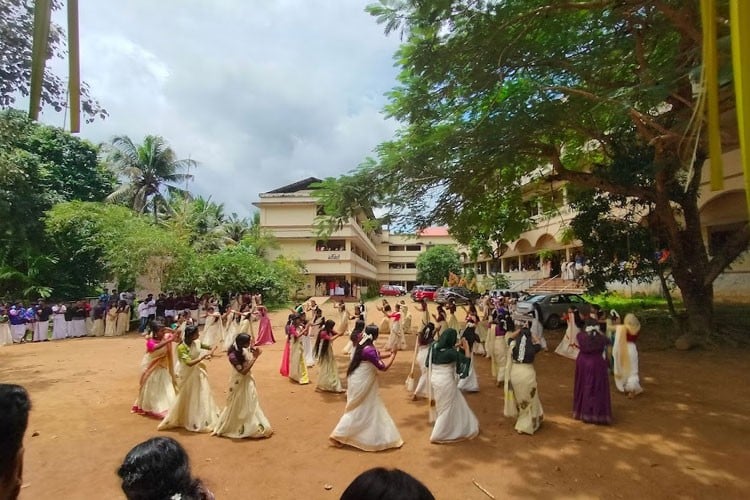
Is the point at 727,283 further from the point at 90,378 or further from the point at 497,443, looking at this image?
the point at 90,378

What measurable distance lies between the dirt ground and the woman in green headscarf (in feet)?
0.67

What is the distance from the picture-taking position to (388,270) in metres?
70.8

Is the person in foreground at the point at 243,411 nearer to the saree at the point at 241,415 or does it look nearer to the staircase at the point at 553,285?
the saree at the point at 241,415

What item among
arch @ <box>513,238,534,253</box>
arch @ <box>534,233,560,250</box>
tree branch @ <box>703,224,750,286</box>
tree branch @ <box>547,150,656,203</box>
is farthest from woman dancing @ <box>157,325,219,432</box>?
arch @ <box>513,238,534,253</box>

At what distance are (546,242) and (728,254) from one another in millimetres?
21891

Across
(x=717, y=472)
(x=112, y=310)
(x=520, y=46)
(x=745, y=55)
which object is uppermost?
(x=520, y=46)

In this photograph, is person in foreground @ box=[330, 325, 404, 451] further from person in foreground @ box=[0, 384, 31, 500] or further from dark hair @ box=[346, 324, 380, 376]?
person in foreground @ box=[0, 384, 31, 500]

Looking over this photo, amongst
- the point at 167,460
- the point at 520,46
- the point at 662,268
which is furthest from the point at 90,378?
the point at 662,268

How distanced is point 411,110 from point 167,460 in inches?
373

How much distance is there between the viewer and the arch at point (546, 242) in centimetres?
3190

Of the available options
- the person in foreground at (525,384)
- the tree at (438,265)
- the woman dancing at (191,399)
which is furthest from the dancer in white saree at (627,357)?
the tree at (438,265)

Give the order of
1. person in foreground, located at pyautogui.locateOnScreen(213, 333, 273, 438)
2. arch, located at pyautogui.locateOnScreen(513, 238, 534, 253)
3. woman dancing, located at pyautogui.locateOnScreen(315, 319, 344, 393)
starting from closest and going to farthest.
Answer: person in foreground, located at pyautogui.locateOnScreen(213, 333, 273, 438) < woman dancing, located at pyautogui.locateOnScreen(315, 319, 344, 393) < arch, located at pyautogui.locateOnScreen(513, 238, 534, 253)

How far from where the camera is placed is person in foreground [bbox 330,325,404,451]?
5.87 m

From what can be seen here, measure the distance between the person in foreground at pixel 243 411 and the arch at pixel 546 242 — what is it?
29015mm
